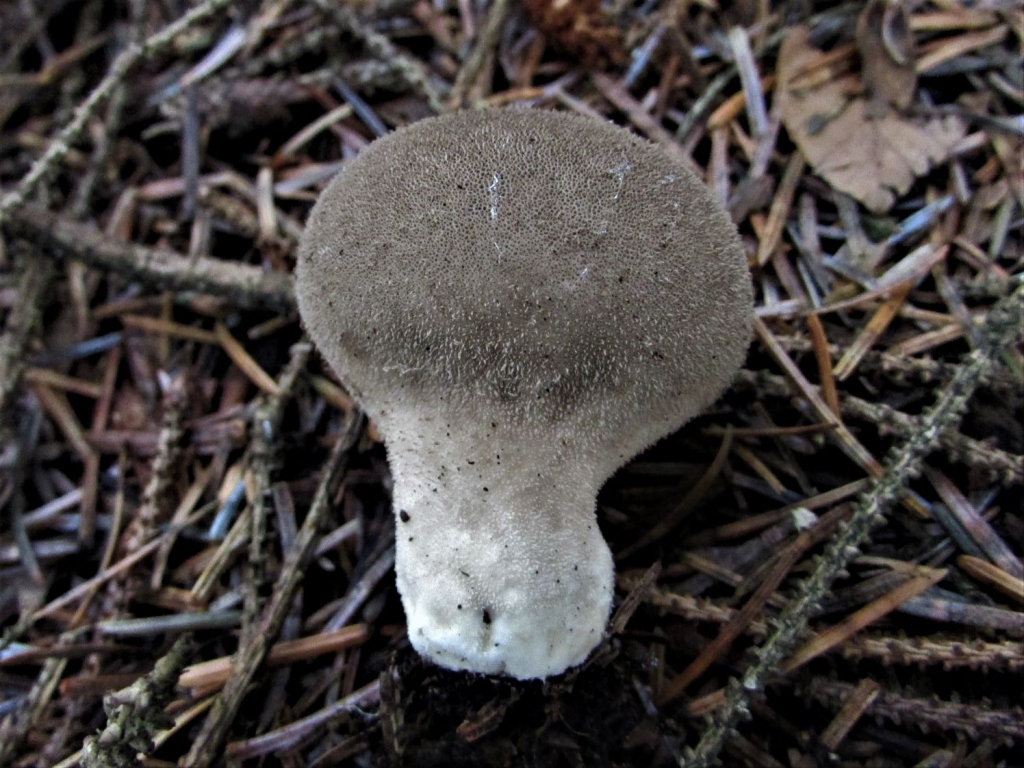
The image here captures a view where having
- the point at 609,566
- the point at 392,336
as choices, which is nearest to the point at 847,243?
the point at 609,566

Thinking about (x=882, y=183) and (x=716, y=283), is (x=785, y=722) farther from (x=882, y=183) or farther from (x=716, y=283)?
(x=882, y=183)

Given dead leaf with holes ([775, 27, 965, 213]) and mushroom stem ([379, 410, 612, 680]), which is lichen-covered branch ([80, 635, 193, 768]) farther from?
dead leaf with holes ([775, 27, 965, 213])

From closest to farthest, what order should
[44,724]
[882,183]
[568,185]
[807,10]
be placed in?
[568,185], [44,724], [882,183], [807,10]

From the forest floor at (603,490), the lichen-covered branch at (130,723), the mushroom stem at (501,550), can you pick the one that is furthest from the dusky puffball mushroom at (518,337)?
the lichen-covered branch at (130,723)

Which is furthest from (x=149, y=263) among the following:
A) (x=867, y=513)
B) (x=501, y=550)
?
(x=867, y=513)

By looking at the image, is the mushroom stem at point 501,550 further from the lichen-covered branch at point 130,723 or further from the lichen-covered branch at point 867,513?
the lichen-covered branch at point 130,723

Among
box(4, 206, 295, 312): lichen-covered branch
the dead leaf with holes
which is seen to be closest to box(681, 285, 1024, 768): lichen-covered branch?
the dead leaf with holes

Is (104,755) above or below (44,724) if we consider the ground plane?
above
